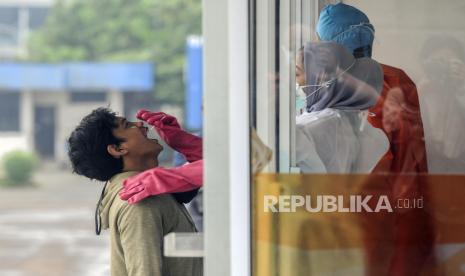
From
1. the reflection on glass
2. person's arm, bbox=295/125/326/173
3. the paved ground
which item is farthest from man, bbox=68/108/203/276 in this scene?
the paved ground

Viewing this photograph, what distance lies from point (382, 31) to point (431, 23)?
14 centimetres

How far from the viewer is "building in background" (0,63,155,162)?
2891 cm

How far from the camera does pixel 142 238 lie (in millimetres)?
2469

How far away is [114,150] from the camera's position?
9.00ft

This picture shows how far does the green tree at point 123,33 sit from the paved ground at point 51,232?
6.87 metres

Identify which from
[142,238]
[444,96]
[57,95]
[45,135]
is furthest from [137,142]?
[57,95]

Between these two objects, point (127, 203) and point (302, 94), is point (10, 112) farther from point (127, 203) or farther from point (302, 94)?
point (302, 94)

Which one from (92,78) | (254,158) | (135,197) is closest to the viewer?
(254,158)

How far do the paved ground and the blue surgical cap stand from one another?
21.4ft

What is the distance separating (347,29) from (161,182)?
69 centimetres

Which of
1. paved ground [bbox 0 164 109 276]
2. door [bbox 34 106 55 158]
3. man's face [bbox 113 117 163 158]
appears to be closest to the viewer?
man's face [bbox 113 117 163 158]

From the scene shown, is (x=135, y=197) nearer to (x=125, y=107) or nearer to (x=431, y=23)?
(x=431, y=23)

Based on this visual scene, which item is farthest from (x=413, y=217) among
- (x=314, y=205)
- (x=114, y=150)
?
(x=114, y=150)

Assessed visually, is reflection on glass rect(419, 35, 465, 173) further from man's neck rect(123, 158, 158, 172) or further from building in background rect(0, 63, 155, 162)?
building in background rect(0, 63, 155, 162)
